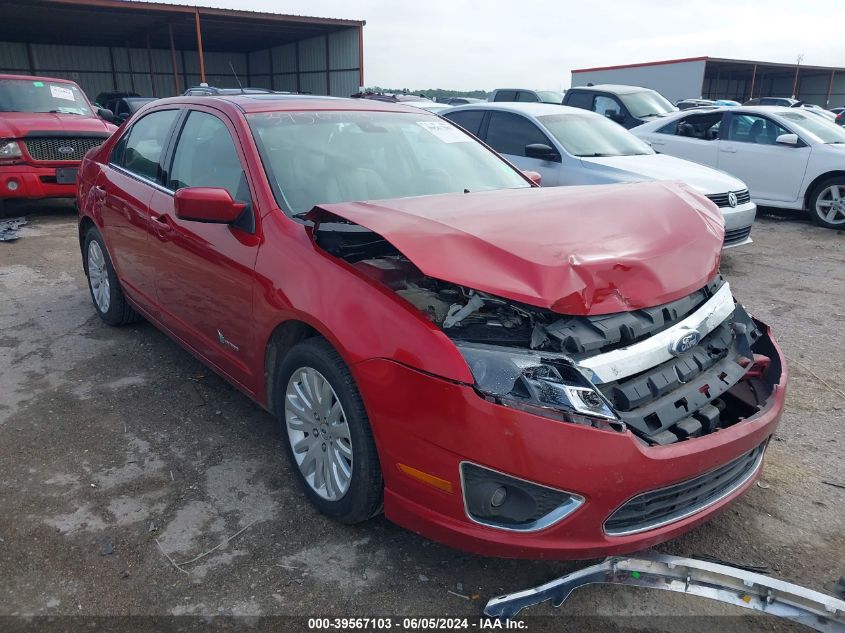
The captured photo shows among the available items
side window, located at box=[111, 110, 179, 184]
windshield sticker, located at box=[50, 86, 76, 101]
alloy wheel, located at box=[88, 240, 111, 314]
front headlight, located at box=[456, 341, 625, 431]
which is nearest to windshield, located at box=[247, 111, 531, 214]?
side window, located at box=[111, 110, 179, 184]

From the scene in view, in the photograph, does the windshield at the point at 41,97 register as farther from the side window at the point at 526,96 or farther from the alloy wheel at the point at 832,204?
the alloy wheel at the point at 832,204

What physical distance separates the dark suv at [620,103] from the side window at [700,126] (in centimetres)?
137

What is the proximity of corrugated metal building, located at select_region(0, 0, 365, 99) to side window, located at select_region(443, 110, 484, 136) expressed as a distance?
12004 mm

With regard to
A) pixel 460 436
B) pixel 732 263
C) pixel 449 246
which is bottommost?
pixel 732 263

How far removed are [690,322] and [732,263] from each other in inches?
207

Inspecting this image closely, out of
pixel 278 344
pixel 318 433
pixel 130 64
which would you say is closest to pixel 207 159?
pixel 278 344

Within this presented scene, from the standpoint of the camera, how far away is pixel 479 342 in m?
2.17

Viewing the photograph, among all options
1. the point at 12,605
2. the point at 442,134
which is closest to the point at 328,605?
the point at 12,605

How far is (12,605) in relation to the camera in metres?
2.20

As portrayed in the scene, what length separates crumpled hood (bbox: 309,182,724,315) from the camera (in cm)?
215

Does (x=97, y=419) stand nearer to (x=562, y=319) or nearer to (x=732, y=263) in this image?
(x=562, y=319)

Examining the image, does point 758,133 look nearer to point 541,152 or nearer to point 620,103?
point 620,103

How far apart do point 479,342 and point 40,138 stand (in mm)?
8466

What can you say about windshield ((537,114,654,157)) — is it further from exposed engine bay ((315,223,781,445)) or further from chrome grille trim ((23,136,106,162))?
chrome grille trim ((23,136,106,162))
